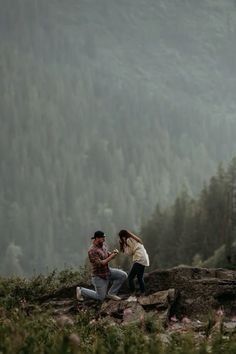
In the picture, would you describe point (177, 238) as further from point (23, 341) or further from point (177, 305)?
point (23, 341)

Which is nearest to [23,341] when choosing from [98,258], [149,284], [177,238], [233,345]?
[233,345]

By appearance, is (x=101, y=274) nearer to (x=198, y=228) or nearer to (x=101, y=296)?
(x=101, y=296)

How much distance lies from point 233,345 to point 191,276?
10118mm

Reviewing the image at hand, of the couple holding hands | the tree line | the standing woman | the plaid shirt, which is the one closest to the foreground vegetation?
the couple holding hands

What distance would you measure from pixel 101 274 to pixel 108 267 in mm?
331

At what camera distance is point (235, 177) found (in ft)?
391

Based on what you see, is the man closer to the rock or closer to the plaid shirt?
the plaid shirt

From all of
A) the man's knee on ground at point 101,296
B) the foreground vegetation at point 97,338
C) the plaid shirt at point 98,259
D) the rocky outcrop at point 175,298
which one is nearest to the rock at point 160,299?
the rocky outcrop at point 175,298

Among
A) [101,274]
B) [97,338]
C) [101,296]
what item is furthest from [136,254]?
[97,338]

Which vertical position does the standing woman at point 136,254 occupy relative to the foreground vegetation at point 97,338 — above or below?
below

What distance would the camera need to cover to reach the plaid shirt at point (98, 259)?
18.1 m

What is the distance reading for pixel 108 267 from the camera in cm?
1872

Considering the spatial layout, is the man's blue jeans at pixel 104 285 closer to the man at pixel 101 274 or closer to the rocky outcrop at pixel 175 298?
the man at pixel 101 274

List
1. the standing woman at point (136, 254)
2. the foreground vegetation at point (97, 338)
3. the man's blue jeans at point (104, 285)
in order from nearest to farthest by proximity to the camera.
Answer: the foreground vegetation at point (97, 338) → the man's blue jeans at point (104, 285) → the standing woman at point (136, 254)
